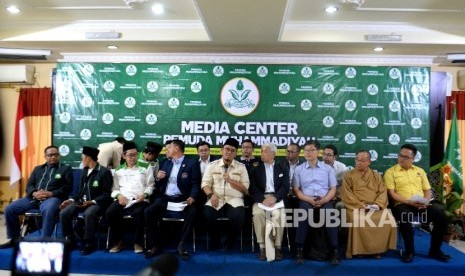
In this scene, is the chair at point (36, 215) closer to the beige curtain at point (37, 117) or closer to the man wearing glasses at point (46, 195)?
the man wearing glasses at point (46, 195)

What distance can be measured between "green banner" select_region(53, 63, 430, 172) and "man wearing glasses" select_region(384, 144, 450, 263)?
3.76 feet

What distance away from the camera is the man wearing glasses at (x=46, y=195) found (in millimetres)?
4191

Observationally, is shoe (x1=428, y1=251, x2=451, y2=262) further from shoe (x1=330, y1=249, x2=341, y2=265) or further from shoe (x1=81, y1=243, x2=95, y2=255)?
shoe (x1=81, y1=243, x2=95, y2=255)

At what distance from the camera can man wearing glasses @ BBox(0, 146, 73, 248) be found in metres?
4.19

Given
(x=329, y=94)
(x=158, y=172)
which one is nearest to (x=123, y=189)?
(x=158, y=172)

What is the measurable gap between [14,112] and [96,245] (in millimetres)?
3565

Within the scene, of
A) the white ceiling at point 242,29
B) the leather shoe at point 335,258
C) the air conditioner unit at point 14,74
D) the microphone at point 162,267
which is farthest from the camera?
the air conditioner unit at point 14,74

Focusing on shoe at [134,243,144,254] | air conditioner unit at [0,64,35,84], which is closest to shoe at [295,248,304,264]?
shoe at [134,243,144,254]

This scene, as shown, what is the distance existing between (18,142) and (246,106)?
3.70m

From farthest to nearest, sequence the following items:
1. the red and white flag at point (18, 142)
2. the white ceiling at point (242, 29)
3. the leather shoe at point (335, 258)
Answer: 1. the red and white flag at point (18, 142)
2. the white ceiling at point (242, 29)
3. the leather shoe at point (335, 258)

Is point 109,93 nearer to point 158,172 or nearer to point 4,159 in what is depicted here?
point 158,172

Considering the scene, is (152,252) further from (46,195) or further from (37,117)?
(37,117)

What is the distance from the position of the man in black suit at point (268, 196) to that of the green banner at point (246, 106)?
1.29 metres

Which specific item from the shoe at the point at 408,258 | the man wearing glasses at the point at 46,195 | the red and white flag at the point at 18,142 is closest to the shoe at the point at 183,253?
the man wearing glasses at the point at 46,195
